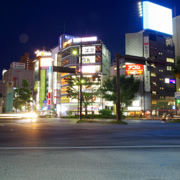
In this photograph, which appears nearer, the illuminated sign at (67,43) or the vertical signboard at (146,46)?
the vertical signboard at (146,46)

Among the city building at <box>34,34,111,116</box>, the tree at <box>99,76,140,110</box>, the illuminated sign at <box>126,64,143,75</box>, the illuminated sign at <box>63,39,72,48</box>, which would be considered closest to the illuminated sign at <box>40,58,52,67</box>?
the city building at <box>34,34,111,116</box>

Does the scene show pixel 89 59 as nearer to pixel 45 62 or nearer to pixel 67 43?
pixel 67 43

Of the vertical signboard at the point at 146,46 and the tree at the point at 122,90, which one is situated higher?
the vertical signboard at the point at 146,46

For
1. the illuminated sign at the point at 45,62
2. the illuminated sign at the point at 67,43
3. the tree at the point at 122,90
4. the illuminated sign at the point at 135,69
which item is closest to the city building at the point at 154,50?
the illuminated sign at the point at 135,69

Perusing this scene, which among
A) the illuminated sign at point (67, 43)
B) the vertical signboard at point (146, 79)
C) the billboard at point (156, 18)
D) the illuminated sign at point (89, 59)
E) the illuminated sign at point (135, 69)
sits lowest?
the vertical signboard at point (146, 79)

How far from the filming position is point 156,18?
91000mm

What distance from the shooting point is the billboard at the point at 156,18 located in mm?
88000

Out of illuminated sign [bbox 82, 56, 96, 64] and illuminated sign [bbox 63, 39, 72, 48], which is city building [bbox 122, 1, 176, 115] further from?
illuminated sign [bbox 63, 39, 72, 48]

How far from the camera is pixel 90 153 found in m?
7.17

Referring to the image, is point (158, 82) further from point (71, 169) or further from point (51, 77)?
point (71, 169)

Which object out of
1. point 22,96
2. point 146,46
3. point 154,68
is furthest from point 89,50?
point 22,96

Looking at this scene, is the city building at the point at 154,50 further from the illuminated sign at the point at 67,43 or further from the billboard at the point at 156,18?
the illuminated sign at the point at 67,43

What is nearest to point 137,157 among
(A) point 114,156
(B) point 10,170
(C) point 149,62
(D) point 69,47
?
(A) point 114,156

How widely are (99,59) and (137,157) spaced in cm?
8029
